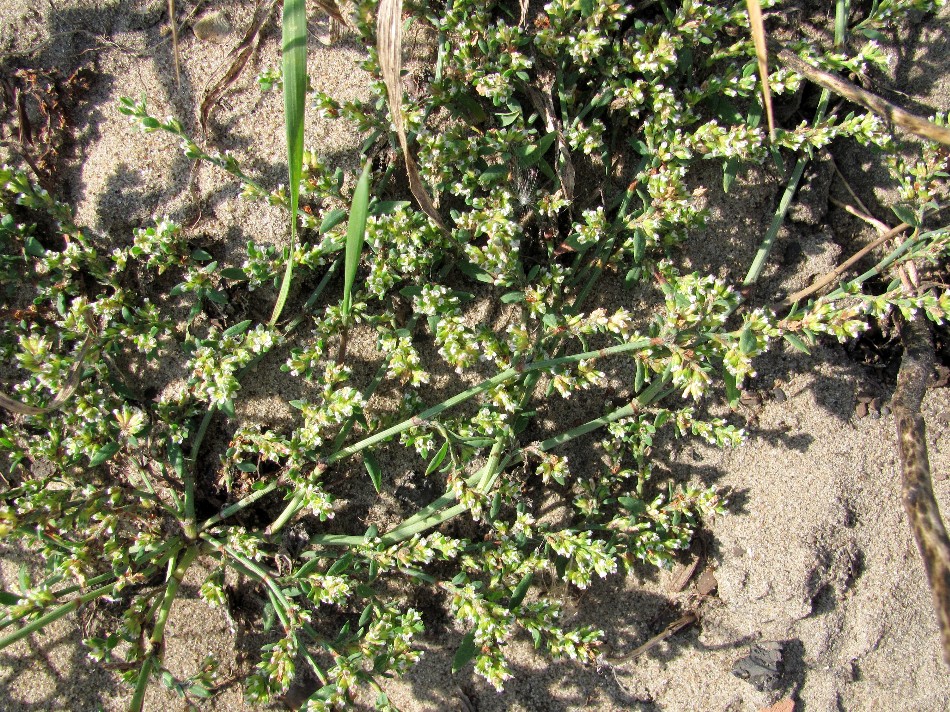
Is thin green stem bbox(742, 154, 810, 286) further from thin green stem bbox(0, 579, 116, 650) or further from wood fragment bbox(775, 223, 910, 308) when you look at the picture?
thin green stem bbox(0, 579, 116, 650)

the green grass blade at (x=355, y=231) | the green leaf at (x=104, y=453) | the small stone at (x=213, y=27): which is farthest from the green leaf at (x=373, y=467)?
the small stone at (x=213, y=27)

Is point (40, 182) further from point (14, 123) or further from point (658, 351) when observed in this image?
point (658, 351)

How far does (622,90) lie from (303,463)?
1.91 metres

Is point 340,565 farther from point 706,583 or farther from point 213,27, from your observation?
point 213,27

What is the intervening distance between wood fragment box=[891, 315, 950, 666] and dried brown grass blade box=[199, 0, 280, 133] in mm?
2899

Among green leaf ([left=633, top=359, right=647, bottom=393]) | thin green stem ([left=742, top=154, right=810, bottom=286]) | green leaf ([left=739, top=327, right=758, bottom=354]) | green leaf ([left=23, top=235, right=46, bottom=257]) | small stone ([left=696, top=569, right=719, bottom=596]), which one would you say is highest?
green leaf ([left=23, top=235, right=46, bottom=257])

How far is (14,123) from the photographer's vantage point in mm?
2861

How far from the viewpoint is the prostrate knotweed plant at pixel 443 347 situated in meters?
2.62

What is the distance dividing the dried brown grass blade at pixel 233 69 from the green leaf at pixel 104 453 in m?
1.30

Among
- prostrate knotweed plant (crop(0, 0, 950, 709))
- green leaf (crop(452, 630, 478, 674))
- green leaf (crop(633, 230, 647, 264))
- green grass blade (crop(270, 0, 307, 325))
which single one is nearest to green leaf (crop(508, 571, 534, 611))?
prostrate knotweed plant (crop(0, 0, 950, 709))

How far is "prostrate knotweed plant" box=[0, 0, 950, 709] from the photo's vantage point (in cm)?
262

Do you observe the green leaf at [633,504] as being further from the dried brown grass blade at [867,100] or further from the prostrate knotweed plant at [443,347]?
the dried brown grass blade at [867,100]

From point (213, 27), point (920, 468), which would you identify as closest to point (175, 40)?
point (213, 27)

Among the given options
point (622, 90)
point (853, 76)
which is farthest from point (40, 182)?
point (853, 76)
